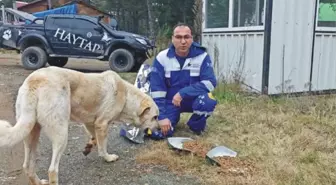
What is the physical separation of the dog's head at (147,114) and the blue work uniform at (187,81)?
0.41 metres

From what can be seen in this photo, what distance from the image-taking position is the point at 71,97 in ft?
10.2

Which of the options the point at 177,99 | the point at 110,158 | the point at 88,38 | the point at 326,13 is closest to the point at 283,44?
the point at 326,13

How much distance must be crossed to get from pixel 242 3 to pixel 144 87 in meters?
3.25

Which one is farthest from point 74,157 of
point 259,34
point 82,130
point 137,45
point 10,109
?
point 137,45

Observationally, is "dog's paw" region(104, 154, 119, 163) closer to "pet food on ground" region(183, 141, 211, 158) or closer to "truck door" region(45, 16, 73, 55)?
"pet food on ground" region(183, 141, 211, 158)

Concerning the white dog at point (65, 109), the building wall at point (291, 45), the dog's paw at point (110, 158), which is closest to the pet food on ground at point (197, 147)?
the white dog at point (65, 109)

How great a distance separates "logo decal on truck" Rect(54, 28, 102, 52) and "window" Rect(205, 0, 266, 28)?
4.16 m

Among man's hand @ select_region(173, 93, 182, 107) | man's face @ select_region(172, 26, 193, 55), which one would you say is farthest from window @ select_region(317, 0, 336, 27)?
man's hand @ select_region(173, 93, 182, 107)

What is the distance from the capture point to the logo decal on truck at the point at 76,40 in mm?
11258

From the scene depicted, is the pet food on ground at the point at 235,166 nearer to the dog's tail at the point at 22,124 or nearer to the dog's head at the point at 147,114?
the dog's head at the point at 147,114

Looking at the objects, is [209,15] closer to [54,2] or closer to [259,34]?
[259,34]

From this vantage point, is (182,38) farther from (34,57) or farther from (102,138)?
(34,57)

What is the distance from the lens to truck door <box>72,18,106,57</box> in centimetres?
1120

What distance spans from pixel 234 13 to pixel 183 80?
342 centimetres
